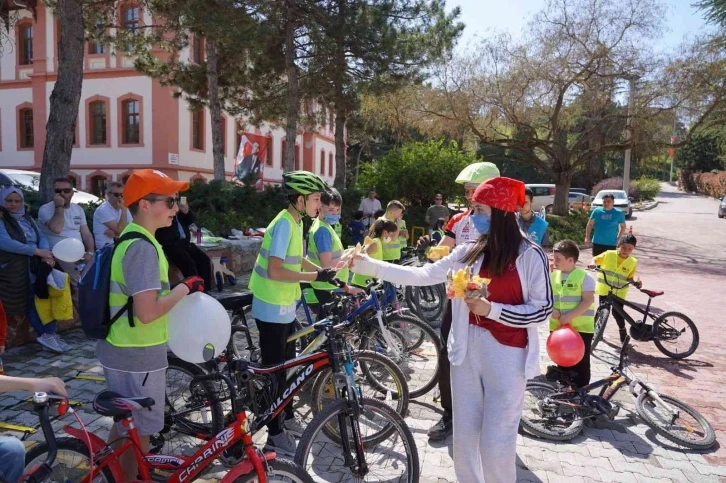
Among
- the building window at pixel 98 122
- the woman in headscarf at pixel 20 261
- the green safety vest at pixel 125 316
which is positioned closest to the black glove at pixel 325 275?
the green safety vest at pixel 125 316

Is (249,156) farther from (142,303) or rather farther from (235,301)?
(142,303)

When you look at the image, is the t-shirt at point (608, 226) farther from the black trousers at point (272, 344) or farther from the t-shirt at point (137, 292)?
the t-shirt at point (137, 292)

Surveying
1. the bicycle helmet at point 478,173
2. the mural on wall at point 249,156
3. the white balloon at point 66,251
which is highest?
the mural on wall at point 249,156

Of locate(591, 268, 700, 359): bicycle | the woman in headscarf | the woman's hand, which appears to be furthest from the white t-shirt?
locate(591, 268, 700, 359): bicycle

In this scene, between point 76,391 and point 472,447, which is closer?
point 472,447

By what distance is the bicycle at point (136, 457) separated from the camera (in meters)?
2.38

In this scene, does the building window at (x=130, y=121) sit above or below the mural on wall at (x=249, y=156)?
above

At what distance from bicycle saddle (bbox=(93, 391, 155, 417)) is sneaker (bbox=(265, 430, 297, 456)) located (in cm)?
142

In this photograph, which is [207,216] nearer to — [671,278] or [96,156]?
[671,278]

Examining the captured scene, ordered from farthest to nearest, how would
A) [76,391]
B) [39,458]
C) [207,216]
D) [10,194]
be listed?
[207,216]
[10,194]
[76,391]
[39,458]

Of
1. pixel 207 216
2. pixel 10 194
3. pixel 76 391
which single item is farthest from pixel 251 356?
pixel 207 216

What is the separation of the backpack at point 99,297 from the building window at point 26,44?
30836mm

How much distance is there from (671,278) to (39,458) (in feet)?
43.6

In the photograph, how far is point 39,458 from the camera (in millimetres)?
2414
